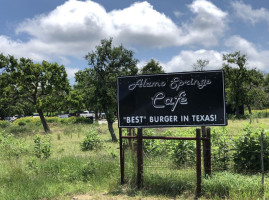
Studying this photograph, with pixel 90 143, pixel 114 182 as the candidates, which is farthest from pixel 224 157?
pixel 90 143

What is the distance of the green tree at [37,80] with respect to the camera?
2525 centimetres

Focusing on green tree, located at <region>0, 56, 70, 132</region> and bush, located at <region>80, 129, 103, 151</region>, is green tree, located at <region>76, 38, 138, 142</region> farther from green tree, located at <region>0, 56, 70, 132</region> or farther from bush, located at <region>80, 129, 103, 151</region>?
green tree, located at <region>0, 56, 70, 132</region>

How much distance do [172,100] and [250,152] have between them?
87.4 inches

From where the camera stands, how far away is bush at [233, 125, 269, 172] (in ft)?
19.9

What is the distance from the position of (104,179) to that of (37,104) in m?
20.9

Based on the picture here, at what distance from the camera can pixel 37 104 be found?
25422 mm

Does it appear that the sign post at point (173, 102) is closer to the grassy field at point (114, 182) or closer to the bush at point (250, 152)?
the grassy field at point (114, 182)

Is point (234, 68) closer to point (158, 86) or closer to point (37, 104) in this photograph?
point (37, 104)

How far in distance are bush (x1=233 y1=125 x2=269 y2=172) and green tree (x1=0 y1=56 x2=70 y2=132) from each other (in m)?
22.1

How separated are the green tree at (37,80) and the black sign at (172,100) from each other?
69.1 feet

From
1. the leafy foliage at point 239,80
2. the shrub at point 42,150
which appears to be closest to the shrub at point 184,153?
the shrub at point 42,150

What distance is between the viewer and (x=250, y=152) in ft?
20.2

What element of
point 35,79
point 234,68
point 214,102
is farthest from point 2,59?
point 234,68

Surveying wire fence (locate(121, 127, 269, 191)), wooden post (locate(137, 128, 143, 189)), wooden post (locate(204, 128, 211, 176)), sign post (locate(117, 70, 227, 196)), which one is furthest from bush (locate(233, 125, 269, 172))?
wooden post (locate(137, 128, 143, 189))
